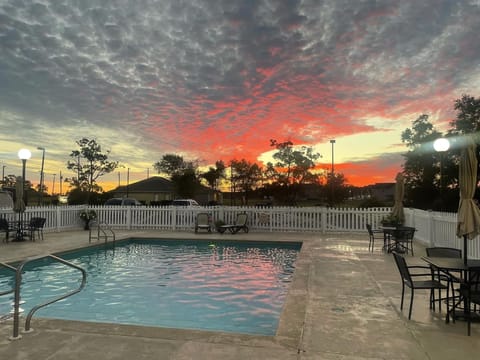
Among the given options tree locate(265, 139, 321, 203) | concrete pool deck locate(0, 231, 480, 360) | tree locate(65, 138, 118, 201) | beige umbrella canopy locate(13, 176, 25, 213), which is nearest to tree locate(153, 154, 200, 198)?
tree locate(65, 138, 118, 201)

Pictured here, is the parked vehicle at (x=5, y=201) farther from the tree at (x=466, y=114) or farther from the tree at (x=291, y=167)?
the tree at (x=466, y=114)

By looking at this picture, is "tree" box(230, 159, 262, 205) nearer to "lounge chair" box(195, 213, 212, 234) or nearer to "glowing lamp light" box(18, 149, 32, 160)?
"lounge chair" box(195, 213, 212, 234)

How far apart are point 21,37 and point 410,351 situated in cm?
1460

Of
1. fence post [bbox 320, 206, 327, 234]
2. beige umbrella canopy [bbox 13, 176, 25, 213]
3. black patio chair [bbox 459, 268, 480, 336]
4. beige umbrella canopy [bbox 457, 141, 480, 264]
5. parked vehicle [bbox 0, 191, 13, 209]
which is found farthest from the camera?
fence post [bbox 320, 206, 327, 234]

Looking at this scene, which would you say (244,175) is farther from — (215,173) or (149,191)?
(149,191)

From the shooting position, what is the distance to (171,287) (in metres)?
7.46

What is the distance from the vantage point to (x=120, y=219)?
1777 cm

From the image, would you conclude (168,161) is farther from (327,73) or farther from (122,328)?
(122,328)

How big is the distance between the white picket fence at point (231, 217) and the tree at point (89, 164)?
2549 cm

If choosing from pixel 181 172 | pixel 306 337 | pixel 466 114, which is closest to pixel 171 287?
pixel 306 337

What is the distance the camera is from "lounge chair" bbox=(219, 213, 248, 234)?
15.8 m

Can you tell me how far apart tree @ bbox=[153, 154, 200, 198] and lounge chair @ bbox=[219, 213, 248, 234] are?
28887mm

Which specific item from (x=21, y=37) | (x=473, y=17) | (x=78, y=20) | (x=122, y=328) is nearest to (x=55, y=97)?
(x=21, y=37)

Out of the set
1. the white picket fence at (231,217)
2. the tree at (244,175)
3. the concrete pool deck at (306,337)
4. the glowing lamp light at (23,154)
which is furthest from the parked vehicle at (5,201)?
the tree at (244,175)
